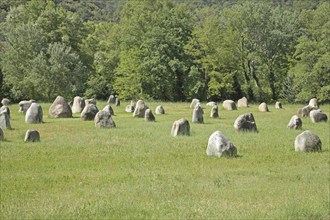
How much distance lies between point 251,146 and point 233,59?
41.5m

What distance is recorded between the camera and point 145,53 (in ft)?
190

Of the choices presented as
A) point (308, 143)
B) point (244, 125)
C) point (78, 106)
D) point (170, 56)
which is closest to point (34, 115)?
point (78, 106)

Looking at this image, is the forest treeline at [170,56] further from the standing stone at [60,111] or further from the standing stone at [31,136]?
the standing stone at [31,136]

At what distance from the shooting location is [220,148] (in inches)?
629

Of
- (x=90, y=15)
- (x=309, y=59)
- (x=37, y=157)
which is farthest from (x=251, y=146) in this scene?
(x=90, y=15)

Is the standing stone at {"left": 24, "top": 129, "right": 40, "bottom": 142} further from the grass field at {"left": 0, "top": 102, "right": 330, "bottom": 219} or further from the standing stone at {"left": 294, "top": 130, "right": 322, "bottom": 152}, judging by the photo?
the standing stone at {"left": 294, "top": 130, "right": 322, "bottom": 152}

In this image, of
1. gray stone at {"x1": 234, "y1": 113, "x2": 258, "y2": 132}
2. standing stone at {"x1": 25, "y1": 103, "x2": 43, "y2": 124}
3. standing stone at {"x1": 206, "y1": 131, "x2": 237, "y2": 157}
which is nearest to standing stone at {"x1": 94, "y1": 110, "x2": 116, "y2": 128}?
standing stone at {"x1": 25, "y1": 103, "x2": 43, "y2": 124}

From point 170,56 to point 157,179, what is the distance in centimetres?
4629

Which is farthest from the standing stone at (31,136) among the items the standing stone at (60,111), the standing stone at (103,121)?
the standing stone at (60,111)

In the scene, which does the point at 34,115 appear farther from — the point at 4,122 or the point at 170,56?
the point at 170,56

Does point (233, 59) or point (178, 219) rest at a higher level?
point (233, 59)

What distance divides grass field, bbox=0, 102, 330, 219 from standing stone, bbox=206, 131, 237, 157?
39cm

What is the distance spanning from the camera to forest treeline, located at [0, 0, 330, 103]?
5200cm

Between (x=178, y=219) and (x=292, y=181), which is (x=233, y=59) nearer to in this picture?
(x=292, y=181)
